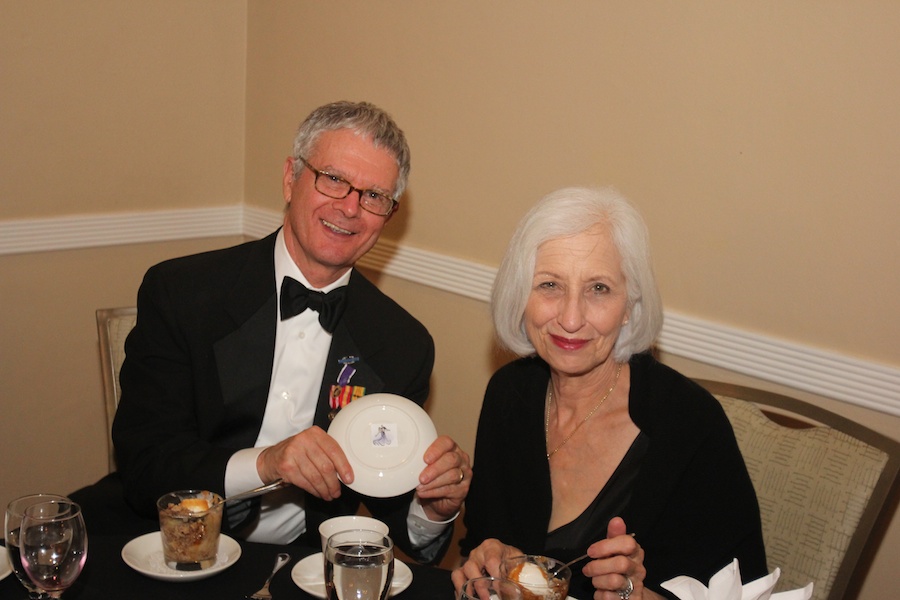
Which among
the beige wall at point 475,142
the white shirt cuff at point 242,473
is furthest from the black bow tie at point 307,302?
the beige wall at point 475,142

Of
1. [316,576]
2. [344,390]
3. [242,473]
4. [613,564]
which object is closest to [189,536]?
[316,576]

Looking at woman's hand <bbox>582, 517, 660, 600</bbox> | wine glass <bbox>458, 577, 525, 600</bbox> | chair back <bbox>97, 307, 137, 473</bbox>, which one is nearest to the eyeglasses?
chair back <bbox>97, 307, 137, 473</bbox>

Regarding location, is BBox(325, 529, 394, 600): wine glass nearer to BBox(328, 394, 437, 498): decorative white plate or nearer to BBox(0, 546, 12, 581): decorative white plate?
BBox(328, 394, 437, 498): decorative white plate

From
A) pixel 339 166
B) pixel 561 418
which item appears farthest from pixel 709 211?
pixel 339 166

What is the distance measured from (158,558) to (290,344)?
0.95 meters

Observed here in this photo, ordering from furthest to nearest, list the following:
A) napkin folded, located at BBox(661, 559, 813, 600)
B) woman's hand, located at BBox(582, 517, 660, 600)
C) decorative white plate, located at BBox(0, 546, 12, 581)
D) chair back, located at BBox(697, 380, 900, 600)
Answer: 1. chair back, located at BBox(697, 380, 900, 600)
2. woman's hand, located at BBox(582, 517, 660, 600)
3. decorative white plate, located at BBox(0, 546, 12, 581)
4. napkin folded, located at BBox(661, 559, 813, 600)

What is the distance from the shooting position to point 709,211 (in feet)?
9.29

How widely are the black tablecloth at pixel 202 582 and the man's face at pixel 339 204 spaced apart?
97 cm

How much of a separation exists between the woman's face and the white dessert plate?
3.02ft

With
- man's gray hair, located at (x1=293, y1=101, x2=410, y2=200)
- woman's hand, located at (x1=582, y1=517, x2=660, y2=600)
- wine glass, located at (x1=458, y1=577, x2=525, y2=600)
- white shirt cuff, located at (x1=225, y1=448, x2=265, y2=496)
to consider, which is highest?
man's gray hair, located at (x1=293, y1=101, x2=410, y2=200)

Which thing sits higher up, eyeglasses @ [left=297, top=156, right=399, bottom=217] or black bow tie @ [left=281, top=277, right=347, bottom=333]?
eyeglasses @ [left=297, top=156, right=399, bottom=217]

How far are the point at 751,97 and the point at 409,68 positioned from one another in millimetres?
1397

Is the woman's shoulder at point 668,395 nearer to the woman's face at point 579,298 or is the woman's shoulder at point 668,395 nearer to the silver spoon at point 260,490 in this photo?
the woman's face at point 579,298

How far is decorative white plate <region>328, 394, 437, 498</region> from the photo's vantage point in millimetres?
1959
